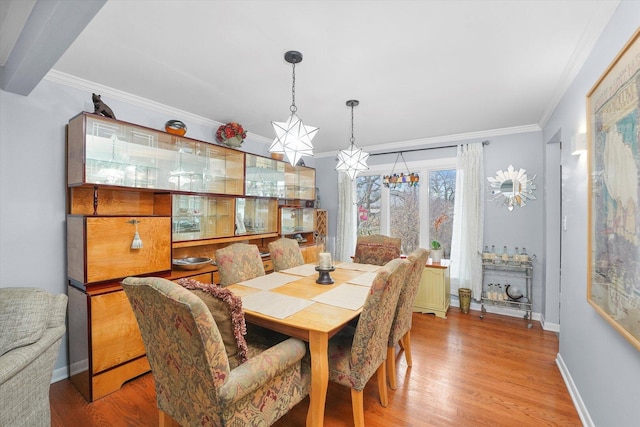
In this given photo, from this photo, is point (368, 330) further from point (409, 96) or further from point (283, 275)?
point (409, 96)

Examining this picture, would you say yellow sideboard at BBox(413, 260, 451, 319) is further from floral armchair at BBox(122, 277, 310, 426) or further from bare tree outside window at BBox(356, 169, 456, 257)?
floral armchair at BBox(122, 277, 310, 426)

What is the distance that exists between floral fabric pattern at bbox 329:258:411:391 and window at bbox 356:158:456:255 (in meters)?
2.78

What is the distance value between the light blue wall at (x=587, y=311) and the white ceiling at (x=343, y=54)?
0.18 meters

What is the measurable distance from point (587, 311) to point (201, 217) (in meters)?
3.44

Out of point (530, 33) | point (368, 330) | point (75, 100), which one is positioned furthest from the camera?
point (75, 100)

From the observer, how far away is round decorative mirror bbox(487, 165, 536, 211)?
3.63m

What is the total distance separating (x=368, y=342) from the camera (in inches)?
64.4

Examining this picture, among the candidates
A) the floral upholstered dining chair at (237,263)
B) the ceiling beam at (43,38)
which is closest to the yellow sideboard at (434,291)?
the floral upholstered dining chair at (237,263)

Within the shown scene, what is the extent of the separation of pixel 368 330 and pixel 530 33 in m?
2.06

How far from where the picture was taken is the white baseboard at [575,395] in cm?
182

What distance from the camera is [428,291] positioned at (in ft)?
12.5

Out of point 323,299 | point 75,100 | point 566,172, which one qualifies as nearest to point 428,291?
point 566,172

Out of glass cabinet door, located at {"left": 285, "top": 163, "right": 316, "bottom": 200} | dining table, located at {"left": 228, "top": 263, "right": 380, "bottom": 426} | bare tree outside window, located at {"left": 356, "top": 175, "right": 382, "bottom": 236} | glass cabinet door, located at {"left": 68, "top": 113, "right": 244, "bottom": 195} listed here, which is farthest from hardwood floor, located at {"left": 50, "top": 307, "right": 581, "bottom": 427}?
glass cabinet door, located at {"left": 285, "top": 163, "right": 316, "bottom": 200}

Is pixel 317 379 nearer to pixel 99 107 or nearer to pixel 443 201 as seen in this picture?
pixel 99 107
